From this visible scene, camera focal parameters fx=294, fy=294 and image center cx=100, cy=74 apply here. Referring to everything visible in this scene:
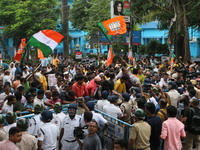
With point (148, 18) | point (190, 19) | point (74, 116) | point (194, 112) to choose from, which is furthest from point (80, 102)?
point (148, 18)

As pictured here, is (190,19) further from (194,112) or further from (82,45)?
(82,45)

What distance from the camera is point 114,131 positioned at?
6059mm

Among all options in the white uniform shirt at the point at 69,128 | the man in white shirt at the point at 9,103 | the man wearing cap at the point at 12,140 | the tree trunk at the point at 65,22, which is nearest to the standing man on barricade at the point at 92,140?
the white uniform shirt at the point at 69,128

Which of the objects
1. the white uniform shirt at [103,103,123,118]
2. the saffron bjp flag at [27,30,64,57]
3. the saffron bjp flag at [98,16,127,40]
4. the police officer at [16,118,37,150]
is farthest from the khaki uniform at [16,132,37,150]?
the saffron bjp flag at [98,16,127,40]

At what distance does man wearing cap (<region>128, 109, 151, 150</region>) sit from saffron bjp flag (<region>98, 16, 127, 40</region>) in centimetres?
831

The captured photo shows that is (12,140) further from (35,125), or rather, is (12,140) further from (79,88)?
(79,88)

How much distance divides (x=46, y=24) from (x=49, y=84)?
20.8 metres

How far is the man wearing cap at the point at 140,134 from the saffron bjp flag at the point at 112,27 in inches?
327

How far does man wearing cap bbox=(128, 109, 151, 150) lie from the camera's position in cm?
521

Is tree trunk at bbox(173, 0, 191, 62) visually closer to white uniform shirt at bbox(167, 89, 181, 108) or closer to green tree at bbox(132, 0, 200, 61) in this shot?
green tree at bbox(132, 0, 200, 61)

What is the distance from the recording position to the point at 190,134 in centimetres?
677

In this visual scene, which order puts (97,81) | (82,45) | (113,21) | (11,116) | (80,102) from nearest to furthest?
(11,116) < (80,102) < (97,81) < (113,21) < (82,45)

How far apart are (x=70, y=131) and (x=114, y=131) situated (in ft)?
2.97

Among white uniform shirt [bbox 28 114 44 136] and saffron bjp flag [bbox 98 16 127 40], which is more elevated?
saffron bjp flag [bbox 98 16 127 40]
